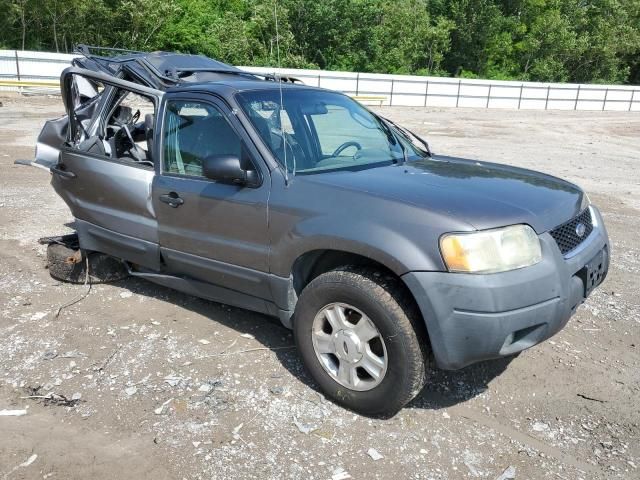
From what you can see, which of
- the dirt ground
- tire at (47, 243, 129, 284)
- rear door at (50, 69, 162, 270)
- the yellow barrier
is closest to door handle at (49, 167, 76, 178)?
rear door at (50, 69, 162, 270)

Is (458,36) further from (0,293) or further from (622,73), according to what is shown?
(0,293)

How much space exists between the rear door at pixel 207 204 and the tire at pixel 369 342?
0.47 m

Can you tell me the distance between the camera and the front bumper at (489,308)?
9.29ft

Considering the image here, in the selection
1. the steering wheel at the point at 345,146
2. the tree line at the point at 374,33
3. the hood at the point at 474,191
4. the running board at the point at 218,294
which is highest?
the tree line at the point at 374,33

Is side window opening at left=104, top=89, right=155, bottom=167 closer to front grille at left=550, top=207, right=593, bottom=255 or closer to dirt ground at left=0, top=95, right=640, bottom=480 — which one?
dirt ground at left=0, top=95, right=640, bottom=480

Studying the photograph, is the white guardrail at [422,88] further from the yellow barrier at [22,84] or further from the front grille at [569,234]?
the front grille at [569,234]

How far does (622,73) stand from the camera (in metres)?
53.6

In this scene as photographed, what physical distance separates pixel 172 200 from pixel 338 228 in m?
1.40

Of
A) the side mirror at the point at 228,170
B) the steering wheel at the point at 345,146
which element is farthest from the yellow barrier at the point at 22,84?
the side mirror at the point at 228,170

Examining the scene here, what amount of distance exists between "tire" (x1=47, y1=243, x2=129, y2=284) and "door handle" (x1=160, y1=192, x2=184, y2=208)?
1.40 m

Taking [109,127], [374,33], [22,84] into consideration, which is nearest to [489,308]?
[109,127]

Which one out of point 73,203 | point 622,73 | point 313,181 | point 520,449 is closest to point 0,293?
point 73,203

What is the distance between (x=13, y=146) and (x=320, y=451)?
477 inches

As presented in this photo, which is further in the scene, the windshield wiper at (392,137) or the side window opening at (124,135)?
the side window opening at (124,135)
